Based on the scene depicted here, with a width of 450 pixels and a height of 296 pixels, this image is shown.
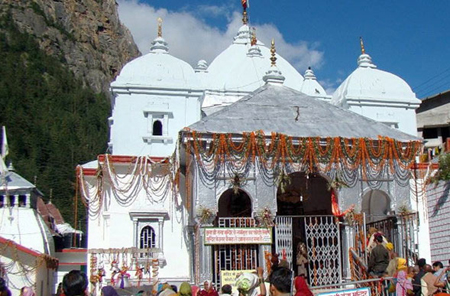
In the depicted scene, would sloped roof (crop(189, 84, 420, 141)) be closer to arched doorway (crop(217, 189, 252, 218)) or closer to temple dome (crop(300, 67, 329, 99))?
arched doorway (crop(217, 189, 252, 218))

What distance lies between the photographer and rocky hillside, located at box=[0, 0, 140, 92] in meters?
91.9

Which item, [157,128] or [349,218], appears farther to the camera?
[157,128]

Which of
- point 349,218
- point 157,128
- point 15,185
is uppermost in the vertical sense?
point 157,128

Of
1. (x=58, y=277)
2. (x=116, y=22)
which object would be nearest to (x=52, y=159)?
(x=58, y=277)

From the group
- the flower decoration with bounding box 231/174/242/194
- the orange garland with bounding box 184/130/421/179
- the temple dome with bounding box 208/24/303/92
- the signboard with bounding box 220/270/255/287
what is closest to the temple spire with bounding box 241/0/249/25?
the temple dome with bounding box 208/24/303/92

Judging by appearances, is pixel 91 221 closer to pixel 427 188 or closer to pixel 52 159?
pixel 427 188

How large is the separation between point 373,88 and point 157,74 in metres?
9.17

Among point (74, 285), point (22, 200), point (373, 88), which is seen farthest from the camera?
point (22, 200)

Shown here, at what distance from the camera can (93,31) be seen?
337ft

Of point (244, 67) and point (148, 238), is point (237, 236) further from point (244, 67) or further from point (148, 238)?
point (244, 67)

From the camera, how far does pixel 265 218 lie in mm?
15922

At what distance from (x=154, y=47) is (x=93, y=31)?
83391 millimetres

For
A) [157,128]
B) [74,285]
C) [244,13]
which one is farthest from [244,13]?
[74,285]

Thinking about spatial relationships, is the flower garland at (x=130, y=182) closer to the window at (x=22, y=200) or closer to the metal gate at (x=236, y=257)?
the metal gate at (x=236, y=257)
